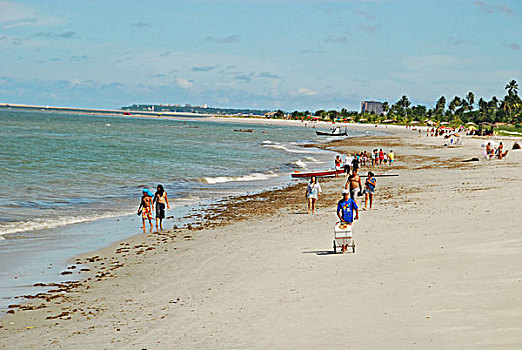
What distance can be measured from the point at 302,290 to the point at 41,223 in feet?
38.4

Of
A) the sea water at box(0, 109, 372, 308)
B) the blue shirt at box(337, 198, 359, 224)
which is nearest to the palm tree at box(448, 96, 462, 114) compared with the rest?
the sea water at box(0, 109, 372, 308)

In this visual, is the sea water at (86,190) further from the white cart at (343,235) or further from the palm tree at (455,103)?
the palm tree at (455,103)

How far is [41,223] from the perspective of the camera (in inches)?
720

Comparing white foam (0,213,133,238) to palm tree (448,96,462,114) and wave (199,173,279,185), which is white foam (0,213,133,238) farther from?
palm tree (448,96,462,114)

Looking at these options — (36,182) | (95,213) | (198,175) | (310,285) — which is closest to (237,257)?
(310,285)

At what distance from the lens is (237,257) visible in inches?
517

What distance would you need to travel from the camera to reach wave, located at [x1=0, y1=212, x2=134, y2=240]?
679 inches

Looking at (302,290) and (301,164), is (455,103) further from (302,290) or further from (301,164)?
(302,290)

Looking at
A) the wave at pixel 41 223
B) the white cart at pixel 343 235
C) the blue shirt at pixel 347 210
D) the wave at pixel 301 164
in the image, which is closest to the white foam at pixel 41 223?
the wave at pixel 41 223

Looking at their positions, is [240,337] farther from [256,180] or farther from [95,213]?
[256,180]

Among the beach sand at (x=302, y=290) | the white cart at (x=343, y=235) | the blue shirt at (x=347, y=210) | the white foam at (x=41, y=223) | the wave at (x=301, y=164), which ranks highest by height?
the blue shirt at (x=347, y=210)

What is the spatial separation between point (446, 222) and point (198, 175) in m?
23.1

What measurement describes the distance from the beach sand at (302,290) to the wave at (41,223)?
3.82 metres

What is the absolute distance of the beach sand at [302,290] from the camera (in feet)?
25.3
